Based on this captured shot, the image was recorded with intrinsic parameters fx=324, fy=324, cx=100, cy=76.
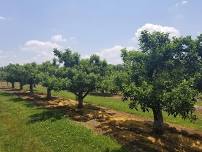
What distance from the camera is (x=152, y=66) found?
45.9m

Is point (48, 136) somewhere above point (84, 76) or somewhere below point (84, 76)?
below

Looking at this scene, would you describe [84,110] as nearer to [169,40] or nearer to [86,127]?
[86,127]

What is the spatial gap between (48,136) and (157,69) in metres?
18.1

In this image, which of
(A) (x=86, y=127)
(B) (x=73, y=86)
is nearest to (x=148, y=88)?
(A) (x=86, y=127)

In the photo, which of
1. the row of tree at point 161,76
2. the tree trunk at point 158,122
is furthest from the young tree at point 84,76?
the tree trunk at point 158,122

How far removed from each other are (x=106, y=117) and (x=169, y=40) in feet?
66.7

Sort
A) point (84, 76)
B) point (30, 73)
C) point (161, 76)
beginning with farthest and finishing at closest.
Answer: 1. point (30, 73)
2. point (84, 76)
3. point (161, 76)

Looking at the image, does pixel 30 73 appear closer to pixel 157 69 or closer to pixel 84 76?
pixel 84 76

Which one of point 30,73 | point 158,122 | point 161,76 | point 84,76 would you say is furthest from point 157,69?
point 30,73

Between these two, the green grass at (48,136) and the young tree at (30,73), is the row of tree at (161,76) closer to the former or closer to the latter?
the green grass at (48,136)

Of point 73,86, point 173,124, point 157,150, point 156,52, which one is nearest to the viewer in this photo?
point 157,150

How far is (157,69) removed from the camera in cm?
4603

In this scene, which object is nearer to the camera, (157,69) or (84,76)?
(157,69)

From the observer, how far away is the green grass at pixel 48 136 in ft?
133
